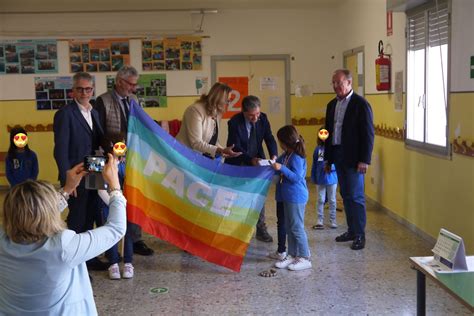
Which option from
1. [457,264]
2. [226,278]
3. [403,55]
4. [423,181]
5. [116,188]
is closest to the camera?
[116,188]

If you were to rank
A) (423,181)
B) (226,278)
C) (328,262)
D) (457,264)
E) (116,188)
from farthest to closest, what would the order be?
(423,181), (328,262), (226,278), (457,264), (116,188)

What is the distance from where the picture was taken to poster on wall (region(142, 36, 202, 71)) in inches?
317

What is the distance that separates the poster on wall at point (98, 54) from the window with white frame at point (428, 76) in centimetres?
441

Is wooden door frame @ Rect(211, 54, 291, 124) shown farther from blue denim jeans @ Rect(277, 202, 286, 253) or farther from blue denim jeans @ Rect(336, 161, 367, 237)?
blue denim jeans @ Rect(277, 202, 286, 253)

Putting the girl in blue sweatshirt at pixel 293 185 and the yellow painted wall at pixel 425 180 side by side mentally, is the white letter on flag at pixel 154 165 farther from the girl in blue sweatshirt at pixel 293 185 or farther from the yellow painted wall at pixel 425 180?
the yellow painted wall at pixel 425 180

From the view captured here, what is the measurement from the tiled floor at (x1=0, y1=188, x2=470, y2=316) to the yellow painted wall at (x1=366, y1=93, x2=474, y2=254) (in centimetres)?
34

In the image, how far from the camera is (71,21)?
312 inches

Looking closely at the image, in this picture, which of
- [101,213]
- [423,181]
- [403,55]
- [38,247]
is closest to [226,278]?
[101,213]

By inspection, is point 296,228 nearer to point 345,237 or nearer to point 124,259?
point 345,237

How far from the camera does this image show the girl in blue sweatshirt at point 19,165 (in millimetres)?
5887

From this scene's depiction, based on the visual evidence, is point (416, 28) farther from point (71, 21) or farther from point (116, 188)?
point (71, 21)

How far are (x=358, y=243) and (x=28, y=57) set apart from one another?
18.9 ft

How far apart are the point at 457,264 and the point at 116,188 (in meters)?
1.42

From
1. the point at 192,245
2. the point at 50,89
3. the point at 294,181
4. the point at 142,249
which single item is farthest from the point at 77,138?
the point at 50,89
